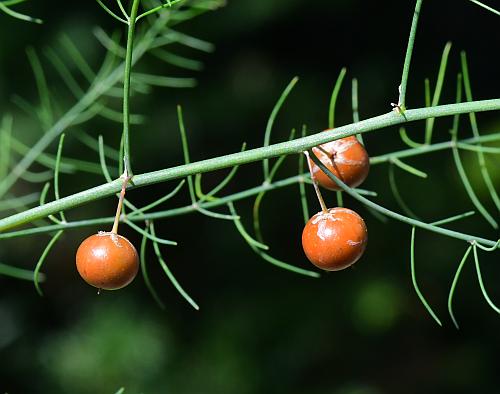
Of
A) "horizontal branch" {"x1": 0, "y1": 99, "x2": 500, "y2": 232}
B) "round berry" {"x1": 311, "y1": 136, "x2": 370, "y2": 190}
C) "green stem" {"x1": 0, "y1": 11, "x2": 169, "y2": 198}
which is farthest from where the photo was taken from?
"green stem" {"x1": 0, "y1": 11, "x2": 169, "y2": 198}

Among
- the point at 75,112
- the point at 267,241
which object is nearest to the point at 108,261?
the point at 75,112

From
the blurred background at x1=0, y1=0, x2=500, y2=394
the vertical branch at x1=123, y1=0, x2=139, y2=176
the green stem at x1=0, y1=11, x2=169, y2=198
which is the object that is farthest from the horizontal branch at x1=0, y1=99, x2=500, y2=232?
the blurred background at x1=0, y1=0, x2=500, y2=394

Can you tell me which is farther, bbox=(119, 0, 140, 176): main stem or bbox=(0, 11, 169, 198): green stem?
bbox=(0, 11, 169, 198): green stem

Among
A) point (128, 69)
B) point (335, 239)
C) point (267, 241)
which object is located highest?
point (128, 69)

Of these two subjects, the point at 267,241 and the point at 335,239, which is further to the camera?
the point at 267,241

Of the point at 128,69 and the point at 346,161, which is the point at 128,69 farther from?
the point at 346,161

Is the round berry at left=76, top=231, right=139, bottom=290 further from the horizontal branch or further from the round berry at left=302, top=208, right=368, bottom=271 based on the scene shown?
the round berry at left=302, top=208, right=368, bottom=271
